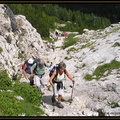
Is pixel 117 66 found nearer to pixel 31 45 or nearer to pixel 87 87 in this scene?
pixel 87 87

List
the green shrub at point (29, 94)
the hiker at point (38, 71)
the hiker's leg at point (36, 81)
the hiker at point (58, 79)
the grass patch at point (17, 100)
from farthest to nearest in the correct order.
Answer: the hiker's leg at point (36, 81), the hiker at point (38, 71), the green shrub at point (29, 94), the hiker at point (58, 79), the grass patch at point (17, 100)

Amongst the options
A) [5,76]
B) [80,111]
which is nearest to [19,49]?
[5,76]

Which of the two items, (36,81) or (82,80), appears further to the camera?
(82,80)

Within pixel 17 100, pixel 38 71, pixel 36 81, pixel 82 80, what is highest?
pixel 38 71

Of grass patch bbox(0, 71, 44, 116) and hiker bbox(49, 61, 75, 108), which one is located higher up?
hiker bbox(49, 61, 75, 108)

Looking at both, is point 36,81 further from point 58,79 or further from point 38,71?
point 58,79

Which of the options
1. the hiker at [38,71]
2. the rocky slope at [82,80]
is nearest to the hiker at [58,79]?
the rocky slope at [82,80]

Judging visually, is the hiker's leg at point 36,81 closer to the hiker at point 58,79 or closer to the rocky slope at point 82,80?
the rocky slope at point 82,80

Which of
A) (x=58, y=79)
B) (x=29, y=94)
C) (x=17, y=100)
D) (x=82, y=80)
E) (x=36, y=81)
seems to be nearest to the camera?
(x=17, y=100)

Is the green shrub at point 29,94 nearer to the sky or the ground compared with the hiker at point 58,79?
nearer to the ground

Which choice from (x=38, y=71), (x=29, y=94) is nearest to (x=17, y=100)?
(x=29, y=94)

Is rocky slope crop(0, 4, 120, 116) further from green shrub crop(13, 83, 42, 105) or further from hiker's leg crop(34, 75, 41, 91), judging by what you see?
hiker's leg crop(34, 75, 41, 91)

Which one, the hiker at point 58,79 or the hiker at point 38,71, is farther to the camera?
the hiker at point 38,71

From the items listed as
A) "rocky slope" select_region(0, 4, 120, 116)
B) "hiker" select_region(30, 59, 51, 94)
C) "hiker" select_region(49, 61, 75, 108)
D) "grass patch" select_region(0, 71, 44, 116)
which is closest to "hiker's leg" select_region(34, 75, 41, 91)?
"hiker" select_region(30, 59, 51, 94)
